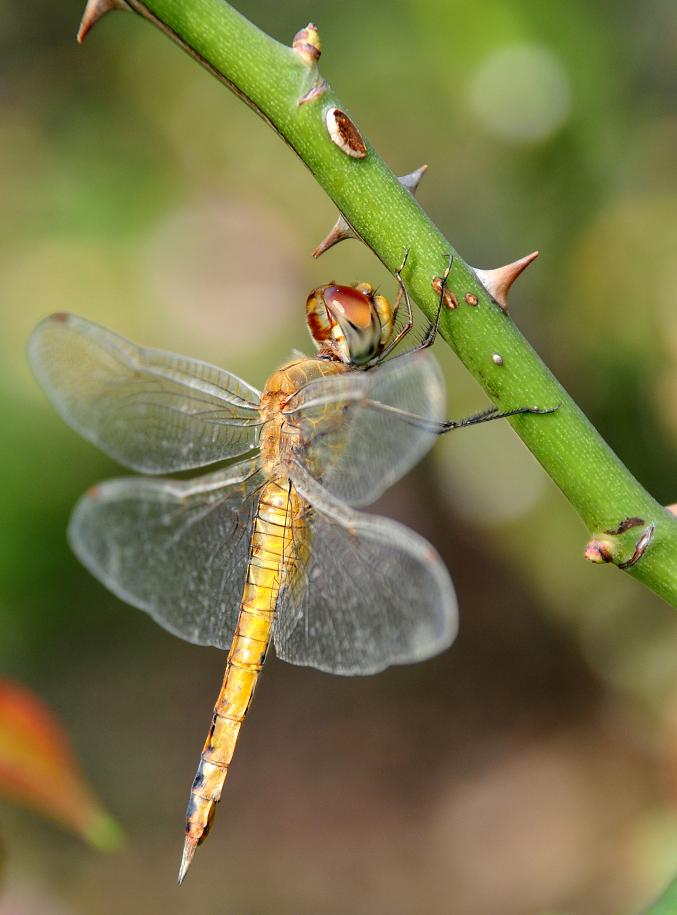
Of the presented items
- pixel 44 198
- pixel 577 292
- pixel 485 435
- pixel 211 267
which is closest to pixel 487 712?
pixel 485 435

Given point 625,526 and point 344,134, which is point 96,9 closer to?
point 344,134

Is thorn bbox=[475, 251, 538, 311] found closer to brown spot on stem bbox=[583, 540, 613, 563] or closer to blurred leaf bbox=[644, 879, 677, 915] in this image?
brown spot on stem bbox=[583, 540, 613, 563]

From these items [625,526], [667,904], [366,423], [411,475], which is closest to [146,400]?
[366,423]

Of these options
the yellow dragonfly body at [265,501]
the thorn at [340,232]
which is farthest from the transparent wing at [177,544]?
the thorn at [340,232]

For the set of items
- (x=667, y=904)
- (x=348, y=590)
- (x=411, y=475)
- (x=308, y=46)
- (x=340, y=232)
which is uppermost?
(x=308, y=46)

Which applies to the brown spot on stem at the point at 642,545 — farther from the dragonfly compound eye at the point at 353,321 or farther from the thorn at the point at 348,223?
the dragonfly compound eye at the point at 353,321

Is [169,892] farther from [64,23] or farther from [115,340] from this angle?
[64,23]

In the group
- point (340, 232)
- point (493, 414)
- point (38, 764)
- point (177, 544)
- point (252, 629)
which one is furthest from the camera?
point (177, 544)

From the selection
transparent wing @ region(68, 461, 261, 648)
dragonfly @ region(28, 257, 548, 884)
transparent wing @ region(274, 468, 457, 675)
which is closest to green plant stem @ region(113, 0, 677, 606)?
dragonfly @ region(28, 257, 548, 884)
